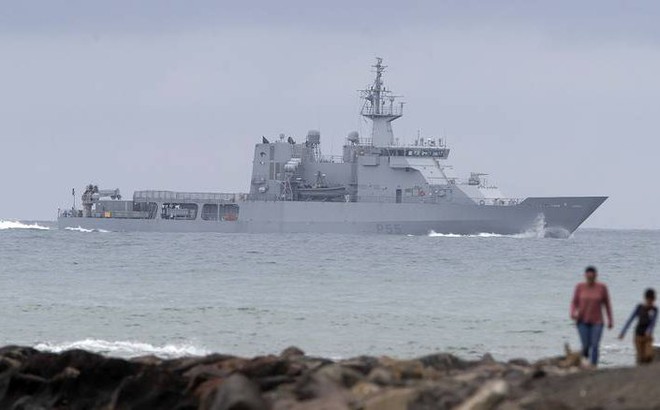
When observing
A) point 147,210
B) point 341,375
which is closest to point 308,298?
point 341,375

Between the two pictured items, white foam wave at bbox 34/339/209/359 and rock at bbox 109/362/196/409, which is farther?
white foam wave at bbox 34/339/209/359

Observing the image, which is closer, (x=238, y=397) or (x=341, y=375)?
(x=238, y=397)

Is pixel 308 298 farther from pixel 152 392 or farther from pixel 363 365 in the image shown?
pixel 152 392

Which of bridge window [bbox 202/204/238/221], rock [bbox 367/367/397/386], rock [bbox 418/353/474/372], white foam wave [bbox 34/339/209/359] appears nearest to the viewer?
rock [bbox 367/367/397/386]

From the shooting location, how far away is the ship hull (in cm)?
7575

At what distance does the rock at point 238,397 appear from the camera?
Answer: 10.4 metres

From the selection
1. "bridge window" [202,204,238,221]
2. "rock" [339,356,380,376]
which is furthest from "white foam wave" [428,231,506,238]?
"rock" [339,356,380,376]

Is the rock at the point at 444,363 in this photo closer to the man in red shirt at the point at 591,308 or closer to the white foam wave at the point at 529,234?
the man in red shirt at the point at 591,308

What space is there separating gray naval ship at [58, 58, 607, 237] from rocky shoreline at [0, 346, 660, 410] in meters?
61.1

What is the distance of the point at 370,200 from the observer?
77.8 m

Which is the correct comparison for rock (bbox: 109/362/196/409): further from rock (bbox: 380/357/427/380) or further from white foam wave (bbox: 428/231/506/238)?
white foam wave (bbox: 428/231/506/238)

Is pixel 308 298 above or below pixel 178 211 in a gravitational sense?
below

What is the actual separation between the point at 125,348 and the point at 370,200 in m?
56.2

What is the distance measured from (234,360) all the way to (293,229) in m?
67.0
